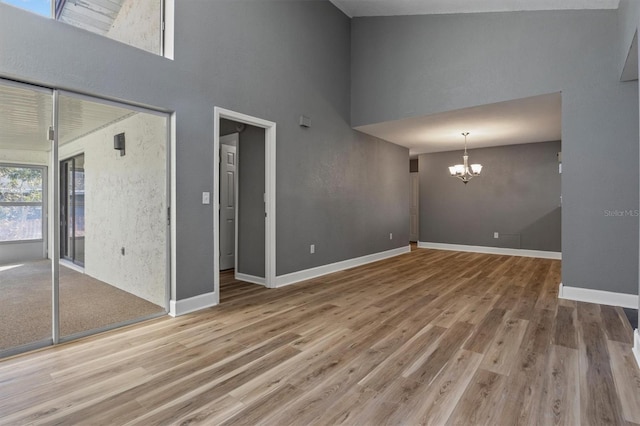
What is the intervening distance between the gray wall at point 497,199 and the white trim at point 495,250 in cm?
8

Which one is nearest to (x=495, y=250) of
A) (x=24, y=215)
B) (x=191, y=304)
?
(x=191, y=304)

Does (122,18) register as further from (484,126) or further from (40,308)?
(484,126)

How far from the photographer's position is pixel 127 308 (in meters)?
3.21

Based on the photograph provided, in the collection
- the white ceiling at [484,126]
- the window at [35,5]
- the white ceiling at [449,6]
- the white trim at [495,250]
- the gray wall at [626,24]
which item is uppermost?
the white ceiling at [449,6]

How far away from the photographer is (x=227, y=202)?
5.48 meters

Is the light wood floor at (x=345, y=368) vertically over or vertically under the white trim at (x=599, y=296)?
under

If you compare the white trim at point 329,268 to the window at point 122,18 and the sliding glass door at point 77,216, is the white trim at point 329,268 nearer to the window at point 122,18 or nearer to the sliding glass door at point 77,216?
the sliding glass door at point 77,216

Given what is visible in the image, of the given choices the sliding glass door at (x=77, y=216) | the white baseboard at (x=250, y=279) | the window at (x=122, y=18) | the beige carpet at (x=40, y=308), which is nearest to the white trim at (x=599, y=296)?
the white baseboard at (x=250, y=279)

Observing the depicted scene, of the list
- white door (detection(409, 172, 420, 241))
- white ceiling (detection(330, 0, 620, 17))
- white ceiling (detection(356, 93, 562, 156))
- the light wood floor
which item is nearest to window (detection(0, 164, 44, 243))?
the light wood floor

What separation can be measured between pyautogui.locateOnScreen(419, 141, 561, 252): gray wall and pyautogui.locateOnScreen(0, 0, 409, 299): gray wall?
2274 millimetres

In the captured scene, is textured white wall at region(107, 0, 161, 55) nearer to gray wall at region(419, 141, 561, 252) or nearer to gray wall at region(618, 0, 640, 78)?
gray wall at region(618, 0, 640, 78)

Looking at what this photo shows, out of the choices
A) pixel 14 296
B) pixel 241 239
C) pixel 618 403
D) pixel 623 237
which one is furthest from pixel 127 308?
pixel 623 237

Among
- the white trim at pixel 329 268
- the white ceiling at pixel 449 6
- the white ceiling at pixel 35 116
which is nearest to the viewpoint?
the white ceiling at pixel 35 116

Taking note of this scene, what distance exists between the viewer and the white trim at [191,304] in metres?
3.17
